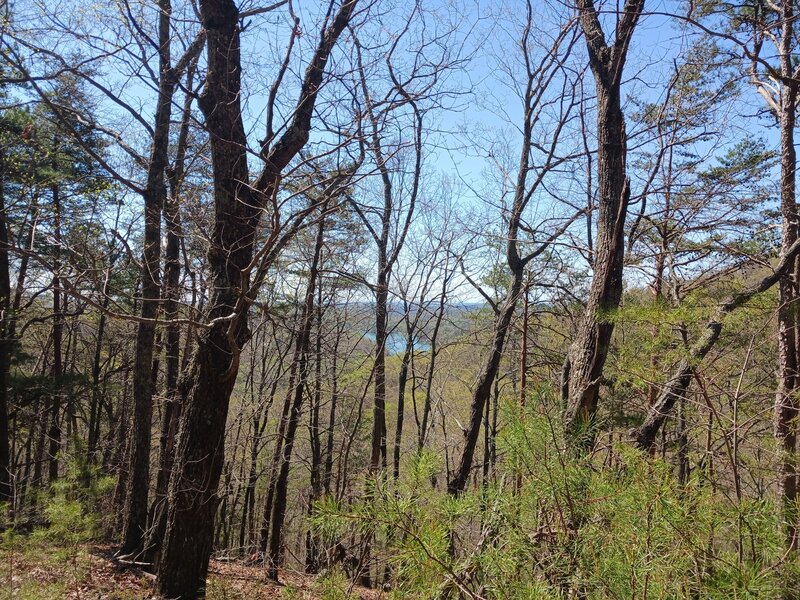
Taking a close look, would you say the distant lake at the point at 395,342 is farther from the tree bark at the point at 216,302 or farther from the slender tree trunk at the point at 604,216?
the slender tree trunk at the point at 604,216

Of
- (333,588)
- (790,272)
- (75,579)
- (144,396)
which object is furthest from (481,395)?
(333,588)

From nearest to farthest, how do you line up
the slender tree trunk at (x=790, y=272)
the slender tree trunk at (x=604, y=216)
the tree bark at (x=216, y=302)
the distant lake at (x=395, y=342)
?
the slender tree trunk at (x=604, y=216) → the tree bark at (x=216, y=302) → the slender tree trunk at (x=790, y=272) → the distant lake at (x=395, y=342)

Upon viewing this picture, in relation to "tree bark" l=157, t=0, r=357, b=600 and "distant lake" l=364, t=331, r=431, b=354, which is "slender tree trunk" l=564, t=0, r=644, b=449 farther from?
"distant lake" l=364, t=331, r=431, b=354

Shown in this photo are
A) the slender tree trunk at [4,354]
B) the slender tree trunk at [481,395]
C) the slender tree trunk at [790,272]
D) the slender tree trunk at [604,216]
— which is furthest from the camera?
the slender tree trunk at [4,354]

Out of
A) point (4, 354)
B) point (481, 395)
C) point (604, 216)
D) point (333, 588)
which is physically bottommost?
point (333, 588)

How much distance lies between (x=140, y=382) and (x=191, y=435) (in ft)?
11.1

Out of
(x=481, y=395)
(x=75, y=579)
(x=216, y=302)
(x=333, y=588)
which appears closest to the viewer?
(x=333, y=588)

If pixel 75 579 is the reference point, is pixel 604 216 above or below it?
above

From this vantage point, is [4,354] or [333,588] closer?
[333,588]

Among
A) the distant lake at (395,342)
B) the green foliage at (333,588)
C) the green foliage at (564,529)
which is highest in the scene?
the distant lake at (395,342)

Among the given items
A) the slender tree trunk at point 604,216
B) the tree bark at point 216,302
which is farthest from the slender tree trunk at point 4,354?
the slender tree trunk at point 604,216

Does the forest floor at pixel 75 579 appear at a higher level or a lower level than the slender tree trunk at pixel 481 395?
lower

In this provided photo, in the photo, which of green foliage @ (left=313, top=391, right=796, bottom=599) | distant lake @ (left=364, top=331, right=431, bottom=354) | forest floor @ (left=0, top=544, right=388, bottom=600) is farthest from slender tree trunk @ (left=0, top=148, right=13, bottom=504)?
green foliage @ (left=313, top=391, right=796, bottom=599)

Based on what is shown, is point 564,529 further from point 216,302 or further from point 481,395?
point 481,395
